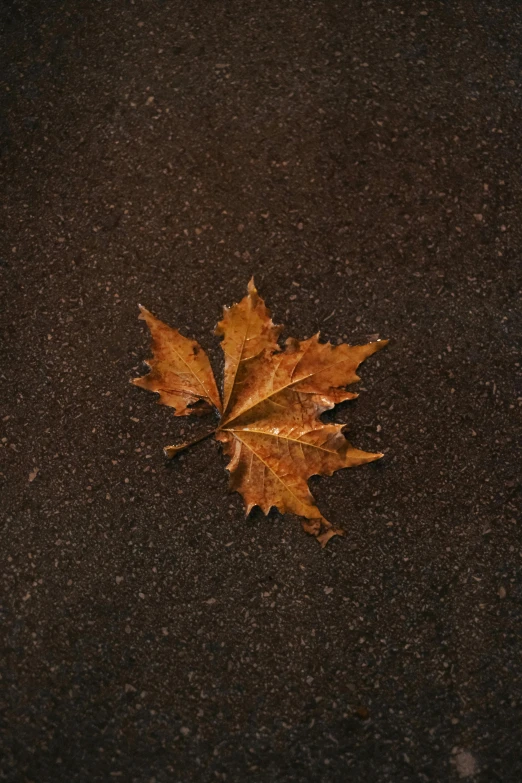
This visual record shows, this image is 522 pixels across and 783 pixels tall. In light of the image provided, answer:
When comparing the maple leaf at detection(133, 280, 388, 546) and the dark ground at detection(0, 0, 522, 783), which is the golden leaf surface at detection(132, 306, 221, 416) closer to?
the maple leaf at detection(133, 280, 388, 546)

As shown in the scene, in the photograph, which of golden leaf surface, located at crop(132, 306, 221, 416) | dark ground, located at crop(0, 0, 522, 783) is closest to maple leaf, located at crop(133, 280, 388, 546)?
golden leaf surface, located at crop(132, 306, 221, 416)

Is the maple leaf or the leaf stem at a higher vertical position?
the maple leaf

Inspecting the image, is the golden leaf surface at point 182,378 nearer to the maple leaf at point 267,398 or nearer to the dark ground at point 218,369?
the maple leaf at point 267,398

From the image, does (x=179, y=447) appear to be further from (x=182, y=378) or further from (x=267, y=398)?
(x=267, y=398)

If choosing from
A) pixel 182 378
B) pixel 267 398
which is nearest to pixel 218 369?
pixel 182 378

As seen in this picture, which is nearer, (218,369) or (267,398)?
(267,398)

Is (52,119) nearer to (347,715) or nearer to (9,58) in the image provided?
(9,58)

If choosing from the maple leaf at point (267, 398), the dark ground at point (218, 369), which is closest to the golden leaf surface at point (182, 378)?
the maple leaf at point (267, 398)
